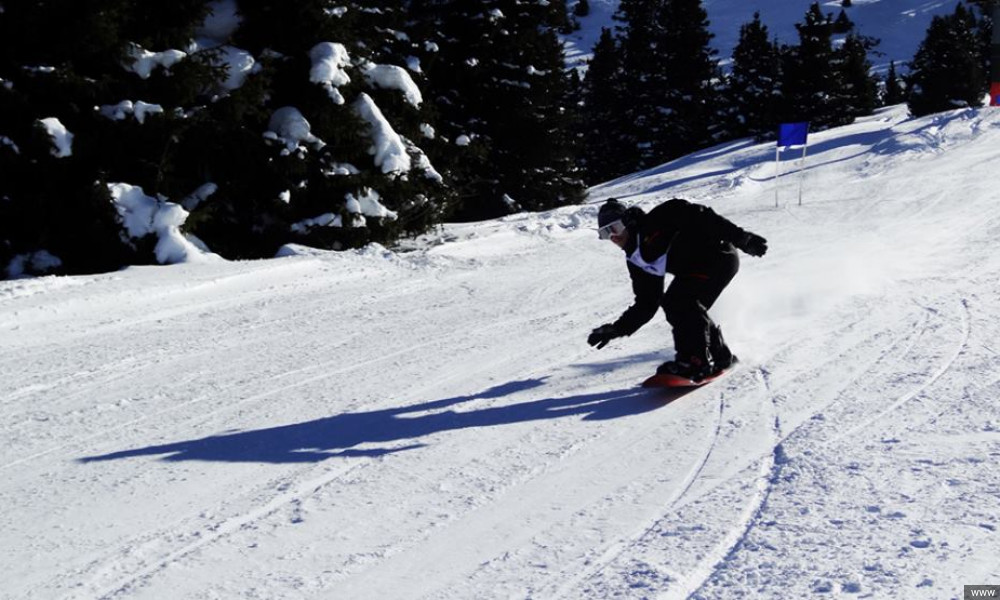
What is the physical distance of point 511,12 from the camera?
24.5 meters

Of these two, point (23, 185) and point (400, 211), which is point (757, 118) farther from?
point (23, 185)

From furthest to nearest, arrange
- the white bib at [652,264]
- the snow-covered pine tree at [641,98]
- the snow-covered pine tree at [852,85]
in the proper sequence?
the snow-covered pine tree at [641,98] → the snow-covered pine tree at [852,85] → the white bib at [652,264]

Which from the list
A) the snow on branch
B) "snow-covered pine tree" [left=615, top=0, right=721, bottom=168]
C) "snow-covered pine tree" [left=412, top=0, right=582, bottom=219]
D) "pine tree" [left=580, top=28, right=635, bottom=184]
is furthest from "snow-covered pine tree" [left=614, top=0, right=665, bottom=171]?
the snow on branch

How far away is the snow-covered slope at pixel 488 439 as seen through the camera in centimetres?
364

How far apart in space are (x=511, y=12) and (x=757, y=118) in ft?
94.3

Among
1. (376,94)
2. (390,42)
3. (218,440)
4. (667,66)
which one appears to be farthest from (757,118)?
(218,440)

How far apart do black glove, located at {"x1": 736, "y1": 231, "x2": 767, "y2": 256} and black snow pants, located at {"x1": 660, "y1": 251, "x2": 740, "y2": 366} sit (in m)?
0.30

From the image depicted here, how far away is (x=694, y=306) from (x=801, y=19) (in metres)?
95.3

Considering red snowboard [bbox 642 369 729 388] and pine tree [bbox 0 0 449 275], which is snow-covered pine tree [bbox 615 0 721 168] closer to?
pine tree [bbox 0 0 449 275]

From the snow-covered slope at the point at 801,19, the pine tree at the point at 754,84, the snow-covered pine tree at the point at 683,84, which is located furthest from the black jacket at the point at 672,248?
the snow-covered slope at the point at 801,19

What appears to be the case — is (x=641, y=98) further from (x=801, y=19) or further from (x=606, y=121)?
(x=801, y=19)

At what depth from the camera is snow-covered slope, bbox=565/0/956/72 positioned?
8381 centimetres

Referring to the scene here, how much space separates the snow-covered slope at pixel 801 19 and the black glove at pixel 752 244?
7912 centimetres

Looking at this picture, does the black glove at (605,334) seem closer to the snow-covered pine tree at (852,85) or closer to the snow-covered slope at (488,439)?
the snow-covered slope at (488,439)
